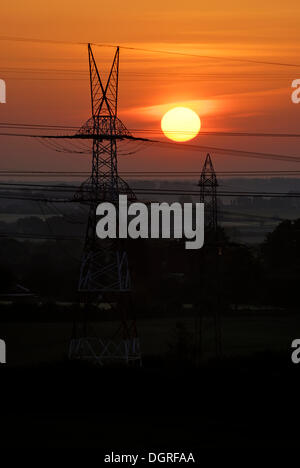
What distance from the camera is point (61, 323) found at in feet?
209

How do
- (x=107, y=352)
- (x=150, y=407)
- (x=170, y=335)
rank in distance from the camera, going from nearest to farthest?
(x=150, y=407) → (x=107, y=352) → (x=170, y=335)

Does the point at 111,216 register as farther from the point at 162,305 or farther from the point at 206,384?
the point at 162,305

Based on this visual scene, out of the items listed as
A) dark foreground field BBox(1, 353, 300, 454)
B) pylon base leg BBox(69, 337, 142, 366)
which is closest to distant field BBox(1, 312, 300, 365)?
pylon base leg BBox(69, 337, 142, 366)

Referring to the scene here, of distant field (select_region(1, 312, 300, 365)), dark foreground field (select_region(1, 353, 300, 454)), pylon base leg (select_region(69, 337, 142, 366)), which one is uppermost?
distant field (select_region(1, 312, 300, 365))

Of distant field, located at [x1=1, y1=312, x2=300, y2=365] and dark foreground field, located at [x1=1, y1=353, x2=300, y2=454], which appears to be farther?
distant field, located at [x1=1, y1=312, x2=300, y2=365]

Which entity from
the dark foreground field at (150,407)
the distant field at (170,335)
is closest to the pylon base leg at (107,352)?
the distant field at (170,335)

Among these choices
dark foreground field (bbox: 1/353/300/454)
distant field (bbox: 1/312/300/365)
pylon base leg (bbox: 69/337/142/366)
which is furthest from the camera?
distant field (bbox: 1/312/300/365)

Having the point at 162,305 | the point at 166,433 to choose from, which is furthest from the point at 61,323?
the point at 166,433

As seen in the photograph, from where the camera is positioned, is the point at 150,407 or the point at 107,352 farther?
the point at 107,352

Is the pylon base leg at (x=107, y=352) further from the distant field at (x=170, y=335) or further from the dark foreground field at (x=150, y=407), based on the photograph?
the dark foreground field at (x=150, y=407)

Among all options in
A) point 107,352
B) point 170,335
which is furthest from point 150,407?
point 170,335

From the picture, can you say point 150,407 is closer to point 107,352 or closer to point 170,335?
point 107,352

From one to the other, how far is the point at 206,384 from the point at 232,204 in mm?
131017

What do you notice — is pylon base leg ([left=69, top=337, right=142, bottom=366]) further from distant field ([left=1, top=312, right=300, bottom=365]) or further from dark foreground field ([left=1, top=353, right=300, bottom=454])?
dark foreground field ([left=1, top=353, right=300, bottom=454])
